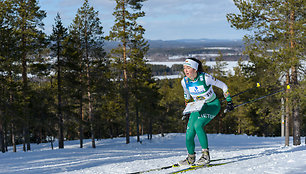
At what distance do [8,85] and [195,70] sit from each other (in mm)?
20495

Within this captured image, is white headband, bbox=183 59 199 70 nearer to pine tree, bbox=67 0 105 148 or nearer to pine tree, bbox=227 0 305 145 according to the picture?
pine tree, bbox=227 0 305 145

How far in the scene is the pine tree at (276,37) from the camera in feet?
52.6

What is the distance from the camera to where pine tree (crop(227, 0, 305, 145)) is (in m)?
16.0

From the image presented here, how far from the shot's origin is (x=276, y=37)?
685 inches

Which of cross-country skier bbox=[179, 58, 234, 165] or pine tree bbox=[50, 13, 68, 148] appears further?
pine tree bbox=[50, 13, 68, 148]

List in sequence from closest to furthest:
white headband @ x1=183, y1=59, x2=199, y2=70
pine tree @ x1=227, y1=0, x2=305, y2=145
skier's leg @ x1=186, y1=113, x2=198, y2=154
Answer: white headband @ x1=183, y1=59, x2=199, y2=70
skier's leg @ x1=186, y1=113, x2=198, y2=154
pine tree @ x1=227, y1=0, x2=305, y2=145

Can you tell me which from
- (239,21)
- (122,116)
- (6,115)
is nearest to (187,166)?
(239,21)

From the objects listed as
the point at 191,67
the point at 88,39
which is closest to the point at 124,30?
the point at 88,39

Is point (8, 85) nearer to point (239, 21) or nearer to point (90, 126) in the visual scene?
point (90, 126)

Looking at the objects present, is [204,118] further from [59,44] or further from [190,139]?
[59,44]

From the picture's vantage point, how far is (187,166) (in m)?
6.38

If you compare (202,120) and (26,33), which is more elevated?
(26,33)

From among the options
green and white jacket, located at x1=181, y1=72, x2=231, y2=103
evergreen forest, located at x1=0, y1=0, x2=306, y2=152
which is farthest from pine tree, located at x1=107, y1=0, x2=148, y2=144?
green and white jacket, located at x1=181, y1=72, x2=231, y2=103

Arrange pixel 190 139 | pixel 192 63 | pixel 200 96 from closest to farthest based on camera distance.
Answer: pixel 192 63, pixel 200 96, pixel 190 139
